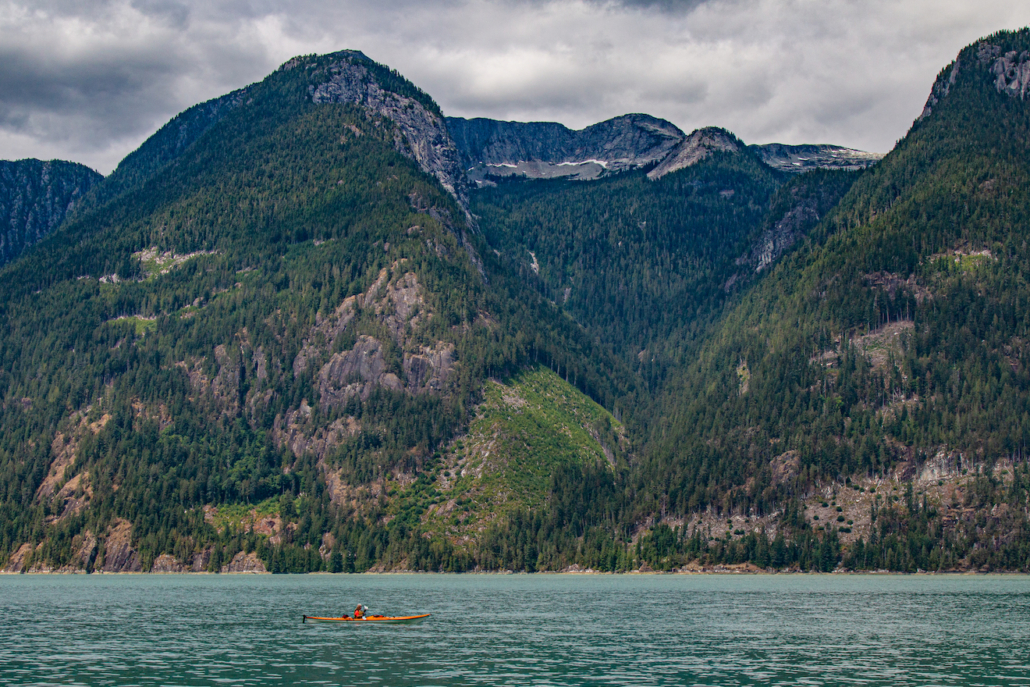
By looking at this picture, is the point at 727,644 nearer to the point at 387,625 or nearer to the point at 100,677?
the point at 387,625

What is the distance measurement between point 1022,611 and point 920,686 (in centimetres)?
7331

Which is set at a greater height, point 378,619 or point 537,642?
point 378,619

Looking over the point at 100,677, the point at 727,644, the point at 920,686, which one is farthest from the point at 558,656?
the point at 100,677

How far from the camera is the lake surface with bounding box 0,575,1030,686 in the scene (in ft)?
308

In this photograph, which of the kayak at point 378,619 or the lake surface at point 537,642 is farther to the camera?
the kayak at point 378,619

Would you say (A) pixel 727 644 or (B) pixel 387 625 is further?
(B) pixel 387 625

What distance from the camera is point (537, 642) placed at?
388ft

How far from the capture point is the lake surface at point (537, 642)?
9375cm

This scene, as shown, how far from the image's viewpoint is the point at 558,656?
4203 inches

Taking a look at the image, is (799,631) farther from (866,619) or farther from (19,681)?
(19,681)

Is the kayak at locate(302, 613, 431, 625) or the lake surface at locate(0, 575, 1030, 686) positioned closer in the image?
the lake surface at locate(0, 575, 1030, 686)

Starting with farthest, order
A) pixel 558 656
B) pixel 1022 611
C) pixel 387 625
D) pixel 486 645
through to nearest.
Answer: pixel 1022 611 → pixel 387 625 → pixel 486 645 → pixel 558 656

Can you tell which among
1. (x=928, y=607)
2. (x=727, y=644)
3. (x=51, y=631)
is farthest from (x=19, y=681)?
(x=928, y=607)

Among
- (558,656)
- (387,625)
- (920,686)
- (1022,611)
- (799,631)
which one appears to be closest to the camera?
(920,686)
